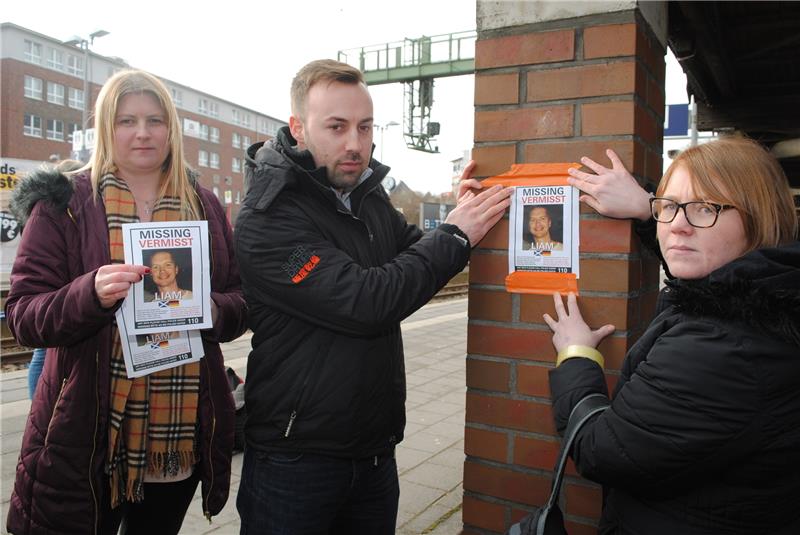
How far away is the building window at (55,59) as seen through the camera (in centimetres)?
4393

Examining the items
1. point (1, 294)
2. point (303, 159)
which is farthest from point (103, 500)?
point (1, 294)

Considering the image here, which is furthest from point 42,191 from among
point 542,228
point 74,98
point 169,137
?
point 74,98

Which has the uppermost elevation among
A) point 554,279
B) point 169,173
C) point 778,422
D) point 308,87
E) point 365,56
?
point 365,56

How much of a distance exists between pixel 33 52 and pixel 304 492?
170ft

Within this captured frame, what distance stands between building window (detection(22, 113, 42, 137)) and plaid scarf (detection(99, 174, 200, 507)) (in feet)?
156

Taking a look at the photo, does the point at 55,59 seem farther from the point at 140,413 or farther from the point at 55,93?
the point at 140,413

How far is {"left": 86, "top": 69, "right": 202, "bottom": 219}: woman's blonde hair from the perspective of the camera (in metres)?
2.13

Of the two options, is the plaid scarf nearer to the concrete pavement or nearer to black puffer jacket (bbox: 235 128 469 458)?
black puffer jacket (bbox: 235 128 469 458)

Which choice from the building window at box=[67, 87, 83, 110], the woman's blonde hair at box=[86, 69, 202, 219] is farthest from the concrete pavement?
the building window at box=[67, 87, 83, 110]

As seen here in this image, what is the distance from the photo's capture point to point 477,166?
80.7 inches

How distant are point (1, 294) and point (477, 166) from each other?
1197 centimetres

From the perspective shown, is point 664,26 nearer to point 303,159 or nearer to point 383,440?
point 303,159

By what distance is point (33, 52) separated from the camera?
1708 inches

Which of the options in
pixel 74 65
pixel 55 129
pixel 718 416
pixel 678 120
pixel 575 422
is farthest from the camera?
pixel 74 65
